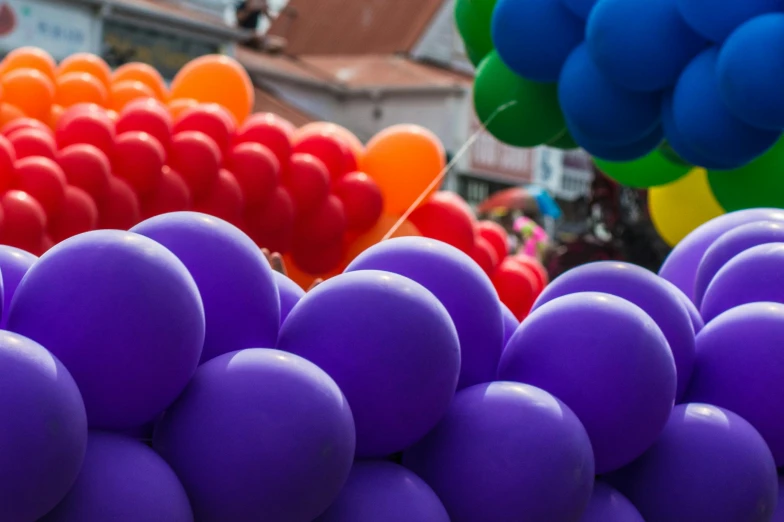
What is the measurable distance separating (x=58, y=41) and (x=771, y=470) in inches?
492

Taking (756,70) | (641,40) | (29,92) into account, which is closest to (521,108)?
(641,40)

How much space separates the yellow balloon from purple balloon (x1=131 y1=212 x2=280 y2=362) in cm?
344

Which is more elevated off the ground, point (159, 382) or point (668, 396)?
point (159, 382)

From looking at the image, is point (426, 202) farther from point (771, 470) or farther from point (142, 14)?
point (142, 14)

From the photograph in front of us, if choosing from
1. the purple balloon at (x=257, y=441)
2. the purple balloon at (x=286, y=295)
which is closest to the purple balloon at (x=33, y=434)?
the purple balloon at (x=257, y=441)

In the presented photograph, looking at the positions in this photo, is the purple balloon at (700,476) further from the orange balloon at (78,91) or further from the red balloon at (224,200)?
the orange balloon at (78,91)

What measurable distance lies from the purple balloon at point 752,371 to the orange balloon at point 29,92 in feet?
13.8

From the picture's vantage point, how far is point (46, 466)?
1381 millimetres

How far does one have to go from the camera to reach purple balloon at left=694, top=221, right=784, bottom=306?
104 inches

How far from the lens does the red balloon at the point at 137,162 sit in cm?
529

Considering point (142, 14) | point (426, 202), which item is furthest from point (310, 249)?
point (142, 14)

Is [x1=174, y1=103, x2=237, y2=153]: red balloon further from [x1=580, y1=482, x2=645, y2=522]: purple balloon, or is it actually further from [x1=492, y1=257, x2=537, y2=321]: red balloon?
[x1=580, y1=482, x2=645, y2=522]: purple balloon

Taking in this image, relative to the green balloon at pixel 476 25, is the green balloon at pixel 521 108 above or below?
below

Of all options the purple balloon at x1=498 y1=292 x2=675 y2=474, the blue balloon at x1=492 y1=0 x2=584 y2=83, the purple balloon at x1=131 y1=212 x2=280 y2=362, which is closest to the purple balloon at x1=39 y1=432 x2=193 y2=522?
the purple balloon at x1=131 y1=212 x2=280 y2=362
